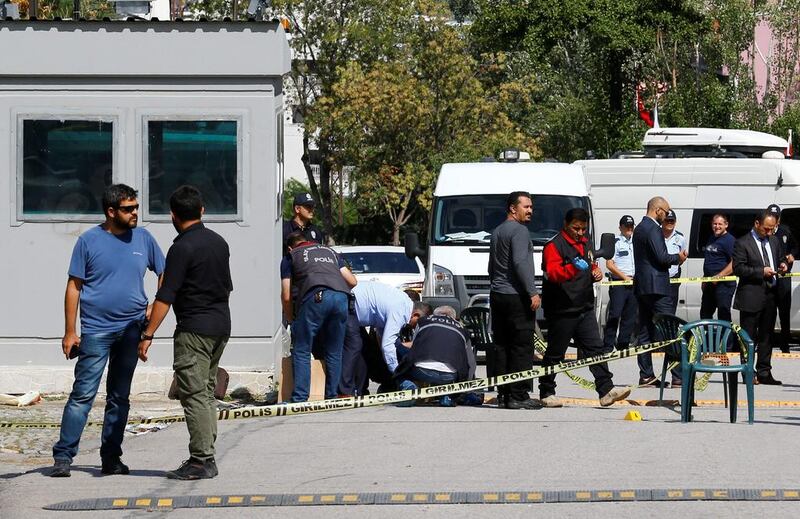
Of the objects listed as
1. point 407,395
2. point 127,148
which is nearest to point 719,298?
point 407,395

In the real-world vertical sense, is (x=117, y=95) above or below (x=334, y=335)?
above

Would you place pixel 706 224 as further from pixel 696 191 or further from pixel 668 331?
pixel 668 331

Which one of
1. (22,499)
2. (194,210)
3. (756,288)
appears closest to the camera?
(22,499)

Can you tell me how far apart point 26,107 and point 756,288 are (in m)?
7.31

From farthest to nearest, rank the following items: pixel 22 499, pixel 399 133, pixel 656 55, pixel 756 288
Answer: pixel 399 133 < pixel 656 55 < pixel 756 288 < pixel 22 499

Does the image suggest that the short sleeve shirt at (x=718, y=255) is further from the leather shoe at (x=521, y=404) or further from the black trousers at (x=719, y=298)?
the leather shoe at (x=521, y=404)

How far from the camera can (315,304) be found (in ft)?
42.1

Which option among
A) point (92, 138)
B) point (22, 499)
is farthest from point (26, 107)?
point (22, 499)

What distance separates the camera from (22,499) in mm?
8477

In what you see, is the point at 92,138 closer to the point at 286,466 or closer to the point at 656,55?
the point at 286,466

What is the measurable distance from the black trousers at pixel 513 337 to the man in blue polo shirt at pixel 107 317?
4.12 metres

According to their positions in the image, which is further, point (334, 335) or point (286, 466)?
point (334, 335)

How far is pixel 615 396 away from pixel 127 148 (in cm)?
502

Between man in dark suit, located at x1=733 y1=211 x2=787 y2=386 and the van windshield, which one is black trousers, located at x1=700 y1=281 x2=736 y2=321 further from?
the van windshield
